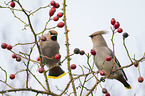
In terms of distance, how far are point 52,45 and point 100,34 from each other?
146 cm

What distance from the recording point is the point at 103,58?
4574 mm

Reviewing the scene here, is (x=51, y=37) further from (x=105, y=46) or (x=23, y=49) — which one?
(x=105, y=46)

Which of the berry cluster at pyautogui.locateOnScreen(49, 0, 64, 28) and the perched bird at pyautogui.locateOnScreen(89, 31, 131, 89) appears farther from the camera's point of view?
the perched bird at pyautogui.locateOnScreen(89, 31, 131, 89)

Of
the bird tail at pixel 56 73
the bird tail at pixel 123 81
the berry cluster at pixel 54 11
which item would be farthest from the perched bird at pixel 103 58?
the berry cluster at pixel 54 11

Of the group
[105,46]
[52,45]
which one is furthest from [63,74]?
[105,46]

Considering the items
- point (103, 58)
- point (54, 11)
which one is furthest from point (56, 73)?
point (54, 11)

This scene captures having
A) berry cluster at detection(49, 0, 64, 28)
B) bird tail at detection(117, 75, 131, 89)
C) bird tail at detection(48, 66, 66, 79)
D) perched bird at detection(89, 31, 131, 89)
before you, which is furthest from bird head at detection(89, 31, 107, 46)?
berry cluster at detection(49, 0, 64, 28)

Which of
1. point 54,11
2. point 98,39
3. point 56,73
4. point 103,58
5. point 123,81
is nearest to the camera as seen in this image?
point 54,11

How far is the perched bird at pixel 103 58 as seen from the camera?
4570 millimetres

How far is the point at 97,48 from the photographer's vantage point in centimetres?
483

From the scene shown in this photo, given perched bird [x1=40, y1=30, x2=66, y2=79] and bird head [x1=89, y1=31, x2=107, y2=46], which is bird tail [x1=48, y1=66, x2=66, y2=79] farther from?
bird head [x1=89, y1=31, x2=107, y2=46]

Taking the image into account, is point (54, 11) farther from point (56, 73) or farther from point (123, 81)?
point (123, 81)

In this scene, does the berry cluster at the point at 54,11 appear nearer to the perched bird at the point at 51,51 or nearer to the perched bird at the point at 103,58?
the perched bird at the point at 51,51

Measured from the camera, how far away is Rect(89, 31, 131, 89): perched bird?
457 centimetres
